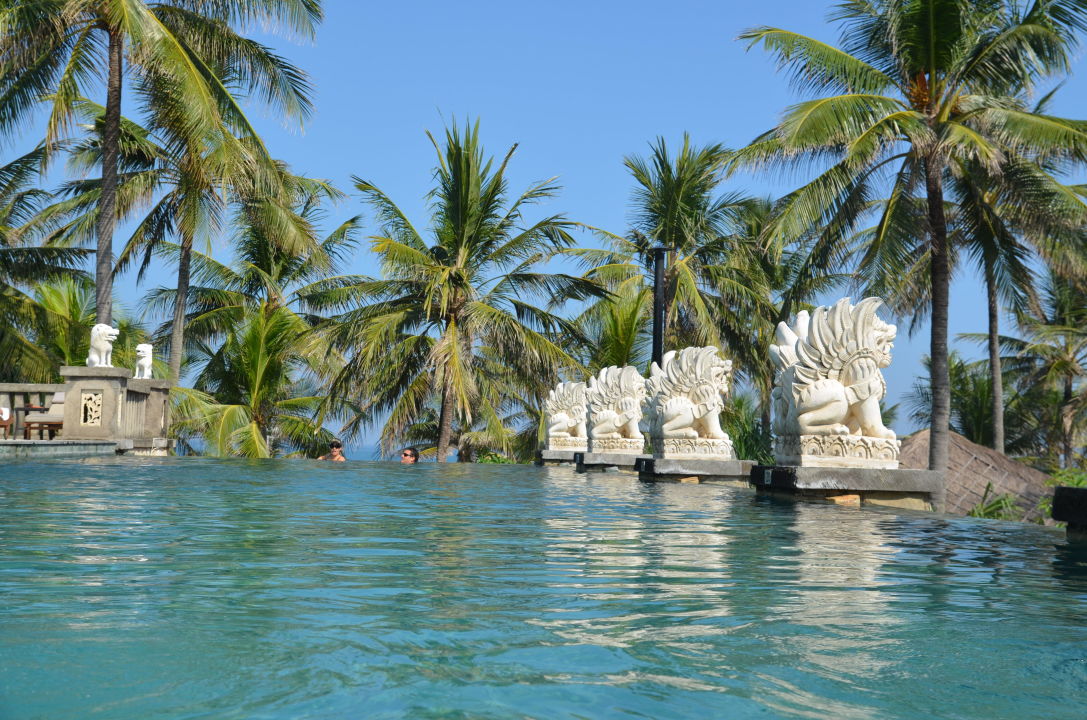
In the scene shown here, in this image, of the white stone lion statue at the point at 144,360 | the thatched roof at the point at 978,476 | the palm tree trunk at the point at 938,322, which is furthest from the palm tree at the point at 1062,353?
the white stone lion statue at the point at 144,360

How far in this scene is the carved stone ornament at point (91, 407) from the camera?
16.8 meters

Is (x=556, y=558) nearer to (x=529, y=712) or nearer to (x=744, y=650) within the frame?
(x=744, y=650)

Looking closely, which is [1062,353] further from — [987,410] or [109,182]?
[109,182]

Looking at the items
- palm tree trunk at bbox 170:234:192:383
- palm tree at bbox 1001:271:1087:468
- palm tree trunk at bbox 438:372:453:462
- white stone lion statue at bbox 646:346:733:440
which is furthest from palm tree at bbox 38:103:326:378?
palm tree at bbox 1001:271:1087:468

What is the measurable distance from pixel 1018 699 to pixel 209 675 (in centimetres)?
223

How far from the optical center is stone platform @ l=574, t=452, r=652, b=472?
1639 centimetres

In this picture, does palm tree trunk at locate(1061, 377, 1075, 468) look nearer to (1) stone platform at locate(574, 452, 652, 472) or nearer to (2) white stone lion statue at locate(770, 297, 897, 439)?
(1) stone platform at locate(574, 452, 652, 472)

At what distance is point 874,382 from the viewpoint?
925 centimetres

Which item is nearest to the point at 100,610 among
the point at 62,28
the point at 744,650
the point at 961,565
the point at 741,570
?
the point at 744,650

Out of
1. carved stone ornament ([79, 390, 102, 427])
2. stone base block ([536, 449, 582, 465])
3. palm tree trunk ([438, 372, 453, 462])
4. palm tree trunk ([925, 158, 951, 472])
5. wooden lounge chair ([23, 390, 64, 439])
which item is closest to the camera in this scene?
palm tree trunk ([925, 158, 951, 472])

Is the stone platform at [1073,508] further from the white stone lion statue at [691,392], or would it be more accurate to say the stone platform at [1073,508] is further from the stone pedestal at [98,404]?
the stone pedestal at [98,404]

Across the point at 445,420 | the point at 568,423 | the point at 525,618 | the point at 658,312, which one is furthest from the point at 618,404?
the point at 525,618

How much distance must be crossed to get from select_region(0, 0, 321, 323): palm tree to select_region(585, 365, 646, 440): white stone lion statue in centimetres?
814

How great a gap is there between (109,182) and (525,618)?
17528 millimetres
